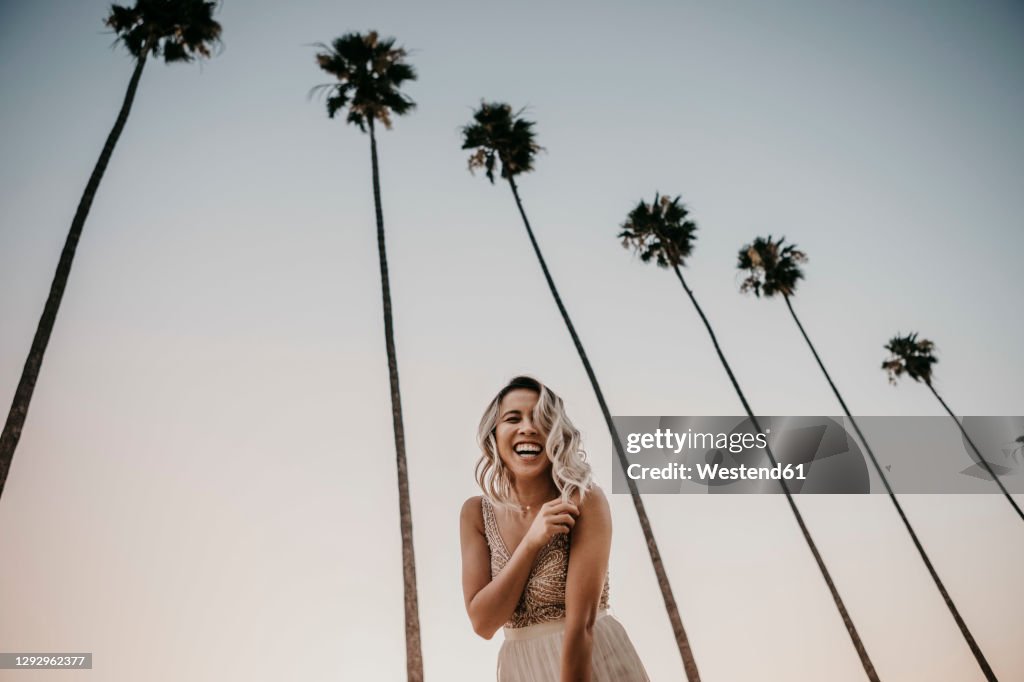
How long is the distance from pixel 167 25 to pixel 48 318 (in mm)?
12322

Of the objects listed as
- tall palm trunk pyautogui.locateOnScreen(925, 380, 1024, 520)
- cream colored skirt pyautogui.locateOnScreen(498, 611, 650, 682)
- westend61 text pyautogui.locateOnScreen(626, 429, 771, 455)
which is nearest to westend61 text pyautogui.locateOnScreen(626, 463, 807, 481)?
westend61 text pyautogui.locateOnScreen(626, 429, 771, 455)

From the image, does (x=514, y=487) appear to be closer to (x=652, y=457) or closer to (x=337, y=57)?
(x=652, y=457)

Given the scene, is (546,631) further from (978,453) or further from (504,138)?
(978,453)

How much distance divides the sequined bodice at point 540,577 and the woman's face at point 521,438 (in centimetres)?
30

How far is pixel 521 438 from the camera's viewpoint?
2.20 m

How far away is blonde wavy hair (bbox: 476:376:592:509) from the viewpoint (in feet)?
6.69

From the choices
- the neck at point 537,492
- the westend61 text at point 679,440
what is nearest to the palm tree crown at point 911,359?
the westend61 text at point 679,440

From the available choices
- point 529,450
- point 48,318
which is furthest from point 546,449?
point 48,318

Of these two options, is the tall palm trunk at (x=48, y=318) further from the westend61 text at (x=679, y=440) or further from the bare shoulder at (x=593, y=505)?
the westend61 text at (x=679, y=440)

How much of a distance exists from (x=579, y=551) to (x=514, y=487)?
2.02 feet

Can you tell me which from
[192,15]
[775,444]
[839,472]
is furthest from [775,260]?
[192,15]

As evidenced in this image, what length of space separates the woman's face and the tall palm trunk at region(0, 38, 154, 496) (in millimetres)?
12200

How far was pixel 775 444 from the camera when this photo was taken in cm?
2544

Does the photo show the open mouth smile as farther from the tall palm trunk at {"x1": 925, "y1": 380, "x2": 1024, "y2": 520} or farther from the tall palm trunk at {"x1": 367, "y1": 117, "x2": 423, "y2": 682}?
the tall palm trunk at {"x1": 925, "y1": 380, "x2": 1024, "y2": 520}
